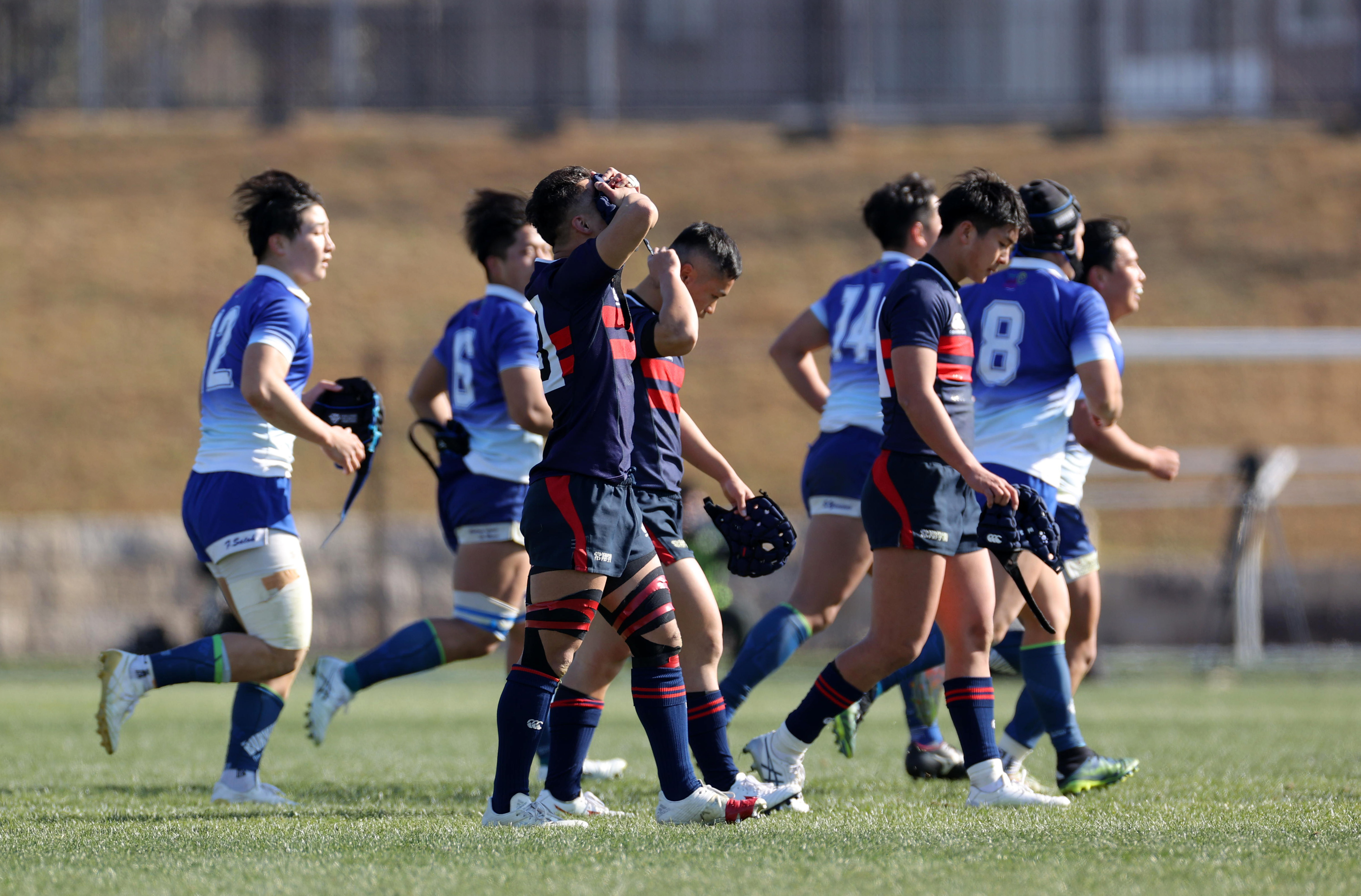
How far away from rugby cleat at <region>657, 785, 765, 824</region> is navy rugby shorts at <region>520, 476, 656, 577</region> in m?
0.68

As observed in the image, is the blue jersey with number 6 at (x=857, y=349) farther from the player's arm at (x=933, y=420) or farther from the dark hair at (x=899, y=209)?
the player's arm at (x=933, y=420)

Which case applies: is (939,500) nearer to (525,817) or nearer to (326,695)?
(525,817)

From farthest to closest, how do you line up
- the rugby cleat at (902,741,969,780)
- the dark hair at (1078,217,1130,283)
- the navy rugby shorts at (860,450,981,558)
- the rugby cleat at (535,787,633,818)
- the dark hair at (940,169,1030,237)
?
the rugby cleat at (902,741,969,780), the dark hair at (1078,217,1130,283), the dark hair at (940,169,1030,237), the navy rugby shorts at (860,450,981,558), the rugby cleat at (535,787,633,818)

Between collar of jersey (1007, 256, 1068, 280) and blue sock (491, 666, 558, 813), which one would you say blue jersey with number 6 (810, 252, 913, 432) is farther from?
blue sock (491, 666, 558, 813)

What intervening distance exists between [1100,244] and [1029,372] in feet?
2.77

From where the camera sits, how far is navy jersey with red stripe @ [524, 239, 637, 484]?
14.2 feet

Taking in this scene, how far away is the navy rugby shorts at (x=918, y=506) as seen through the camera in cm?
477

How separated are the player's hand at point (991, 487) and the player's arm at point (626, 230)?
1228 mm

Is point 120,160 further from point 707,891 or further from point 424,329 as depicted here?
point 707,891

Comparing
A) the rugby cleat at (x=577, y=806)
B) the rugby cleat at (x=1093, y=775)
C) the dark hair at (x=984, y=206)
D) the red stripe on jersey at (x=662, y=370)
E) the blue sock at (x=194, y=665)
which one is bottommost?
the rugby cleat at (x=1093, y=775)

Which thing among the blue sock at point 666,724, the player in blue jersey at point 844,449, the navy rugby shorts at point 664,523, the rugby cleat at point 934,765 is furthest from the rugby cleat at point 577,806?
the rugby cleat at point 934,765

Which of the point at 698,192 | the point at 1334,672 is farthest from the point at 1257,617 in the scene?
the point at 698,192

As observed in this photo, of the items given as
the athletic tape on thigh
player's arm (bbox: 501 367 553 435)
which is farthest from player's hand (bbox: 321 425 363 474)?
the athletic tape on thigh

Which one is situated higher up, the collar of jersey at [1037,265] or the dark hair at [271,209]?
the dark hair at [271,209]
